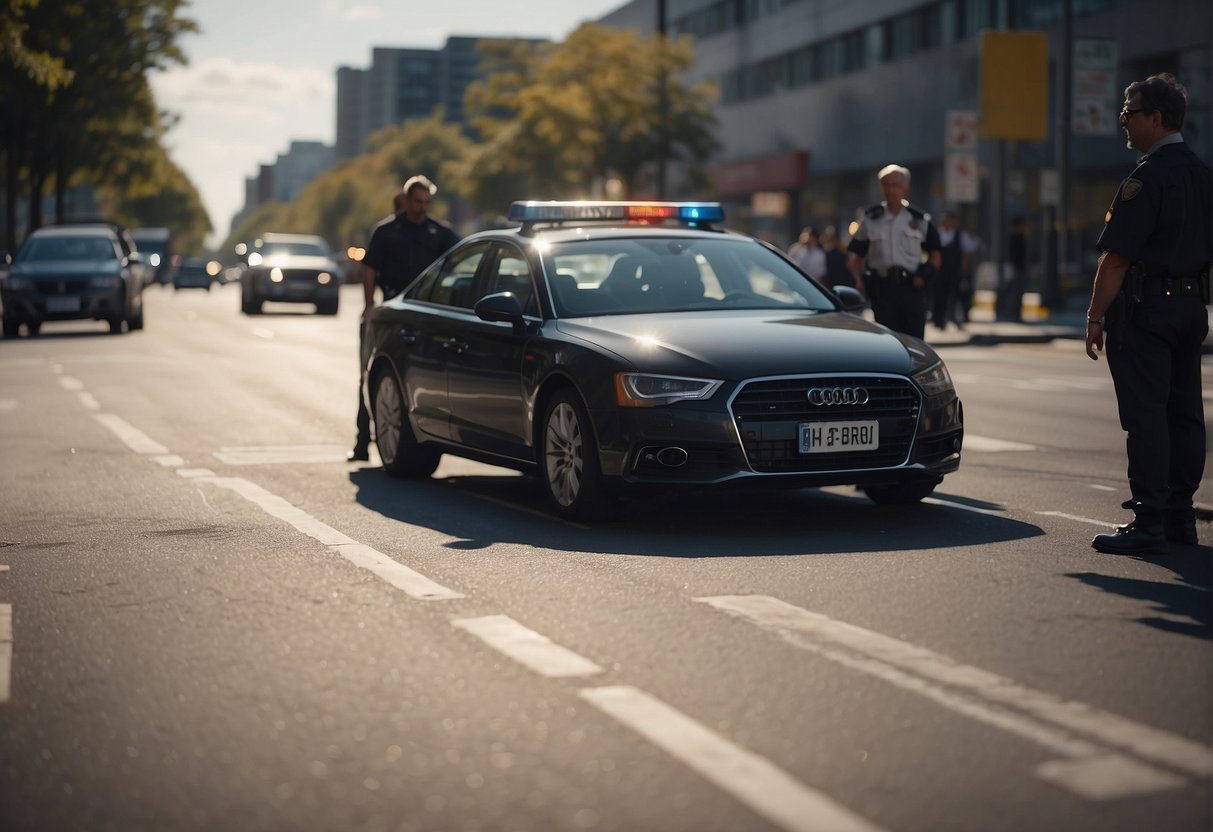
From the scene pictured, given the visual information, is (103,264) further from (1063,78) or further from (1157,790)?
(1157,790)

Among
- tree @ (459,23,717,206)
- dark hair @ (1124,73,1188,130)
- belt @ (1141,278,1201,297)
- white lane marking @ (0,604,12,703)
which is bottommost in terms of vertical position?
white lane marking @ (0,604,12,703)

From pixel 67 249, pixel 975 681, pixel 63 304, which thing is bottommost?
pixel 975 681

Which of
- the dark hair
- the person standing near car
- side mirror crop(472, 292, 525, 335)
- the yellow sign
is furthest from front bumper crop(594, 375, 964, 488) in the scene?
the yellow sign

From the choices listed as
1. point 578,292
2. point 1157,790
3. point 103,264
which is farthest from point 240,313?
point 1157,790

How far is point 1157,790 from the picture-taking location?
4430 mm

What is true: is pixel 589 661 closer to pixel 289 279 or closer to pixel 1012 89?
pixel 1012 89

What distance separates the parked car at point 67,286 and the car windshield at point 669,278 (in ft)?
77.8

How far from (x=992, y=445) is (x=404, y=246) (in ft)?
14.2

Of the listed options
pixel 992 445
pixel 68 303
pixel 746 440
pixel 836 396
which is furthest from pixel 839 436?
pixel 68 303

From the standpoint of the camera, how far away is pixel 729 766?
467 centimetres

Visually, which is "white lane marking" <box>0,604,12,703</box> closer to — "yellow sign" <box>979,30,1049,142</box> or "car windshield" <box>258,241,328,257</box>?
"yellow sign" <box>979,30,1049,142</box>

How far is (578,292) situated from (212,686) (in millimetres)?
4921

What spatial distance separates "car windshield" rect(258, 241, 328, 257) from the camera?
146 feet

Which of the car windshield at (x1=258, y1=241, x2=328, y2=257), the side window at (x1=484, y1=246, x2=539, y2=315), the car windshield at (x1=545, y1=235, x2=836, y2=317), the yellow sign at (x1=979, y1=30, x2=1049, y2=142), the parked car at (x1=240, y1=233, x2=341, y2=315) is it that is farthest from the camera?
the car windshield at (x1=258, y1=241, x2=328, y2=257)
